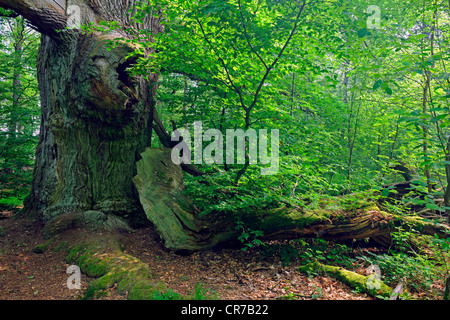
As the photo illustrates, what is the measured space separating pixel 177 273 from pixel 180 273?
0.05 m

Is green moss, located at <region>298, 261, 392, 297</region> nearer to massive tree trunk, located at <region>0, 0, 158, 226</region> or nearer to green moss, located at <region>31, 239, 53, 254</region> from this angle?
massive tree trunk, located at <region>0, 0, 158, 226</region>

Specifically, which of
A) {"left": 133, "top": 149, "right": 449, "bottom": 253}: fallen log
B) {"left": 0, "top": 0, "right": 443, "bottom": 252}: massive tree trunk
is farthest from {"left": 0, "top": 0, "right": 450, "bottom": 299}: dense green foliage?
{"left": 0, "top": 0, "right": 443, "bottom": 252}: massive tree trunk

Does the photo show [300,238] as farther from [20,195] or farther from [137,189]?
[20,195]

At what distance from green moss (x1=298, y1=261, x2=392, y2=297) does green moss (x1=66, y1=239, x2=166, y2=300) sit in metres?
2.54

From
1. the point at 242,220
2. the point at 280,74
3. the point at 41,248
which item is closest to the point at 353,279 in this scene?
the point at 242,220

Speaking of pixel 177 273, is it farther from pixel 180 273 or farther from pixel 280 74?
pixel 280 74

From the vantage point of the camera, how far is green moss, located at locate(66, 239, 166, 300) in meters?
3.36

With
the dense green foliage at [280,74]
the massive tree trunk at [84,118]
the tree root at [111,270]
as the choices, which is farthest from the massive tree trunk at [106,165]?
the tree root at [111,270]

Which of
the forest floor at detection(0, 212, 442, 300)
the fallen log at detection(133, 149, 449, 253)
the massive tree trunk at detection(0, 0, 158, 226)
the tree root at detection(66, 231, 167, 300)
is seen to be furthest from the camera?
the fallen log at detection(133, 149, 449, 253)

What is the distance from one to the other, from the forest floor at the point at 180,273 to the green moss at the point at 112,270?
0.13 metres

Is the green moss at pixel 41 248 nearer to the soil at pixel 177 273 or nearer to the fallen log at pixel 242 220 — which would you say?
the soil at pixel 177 273

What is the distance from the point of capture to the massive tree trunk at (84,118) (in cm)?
464
